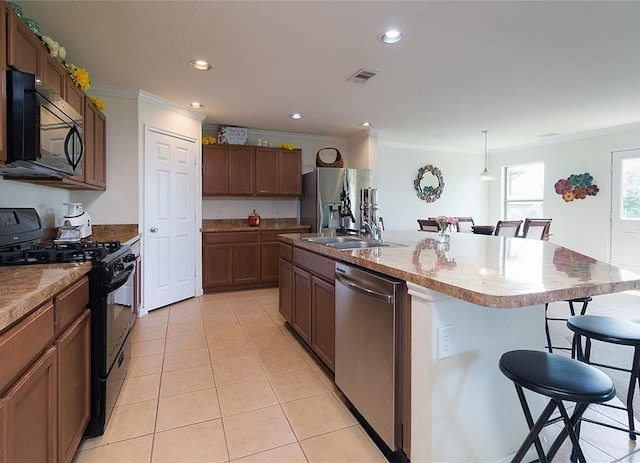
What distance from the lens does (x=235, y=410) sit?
6.43 feet

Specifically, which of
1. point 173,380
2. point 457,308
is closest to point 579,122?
point 457,308

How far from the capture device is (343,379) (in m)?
1.95

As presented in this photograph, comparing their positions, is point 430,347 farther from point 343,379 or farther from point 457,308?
point 343,379

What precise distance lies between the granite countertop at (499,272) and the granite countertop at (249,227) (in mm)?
3021

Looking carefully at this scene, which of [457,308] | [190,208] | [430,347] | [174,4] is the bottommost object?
[430,347]

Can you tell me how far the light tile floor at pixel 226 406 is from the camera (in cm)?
162

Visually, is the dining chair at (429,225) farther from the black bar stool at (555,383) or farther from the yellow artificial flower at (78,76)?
the yellow artificial flower at (78,76)

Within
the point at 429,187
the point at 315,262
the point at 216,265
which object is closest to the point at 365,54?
the point at 315,262

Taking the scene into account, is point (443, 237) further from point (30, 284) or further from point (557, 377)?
point (30, 284)

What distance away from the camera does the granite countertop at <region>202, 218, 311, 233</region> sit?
5.07m

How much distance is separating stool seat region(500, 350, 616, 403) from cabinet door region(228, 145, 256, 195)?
4.34 m

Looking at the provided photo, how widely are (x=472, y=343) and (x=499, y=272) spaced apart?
0.31m

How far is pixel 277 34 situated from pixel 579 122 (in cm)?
486

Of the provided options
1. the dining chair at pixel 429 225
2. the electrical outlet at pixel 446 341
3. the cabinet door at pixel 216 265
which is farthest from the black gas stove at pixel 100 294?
the dining chair at pixel 429 225
